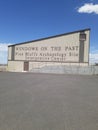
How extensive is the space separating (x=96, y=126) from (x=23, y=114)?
8.07ft

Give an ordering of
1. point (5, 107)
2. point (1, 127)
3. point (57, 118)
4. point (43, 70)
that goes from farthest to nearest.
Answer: point (43, 70) → point (5, 107) → point (57, 118) → point (1, 127)

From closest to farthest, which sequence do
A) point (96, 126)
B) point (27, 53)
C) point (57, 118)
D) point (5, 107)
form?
1. point (96, 126)
2. point (57, 118)
3. point (5, 107)
4. point (27, 53)

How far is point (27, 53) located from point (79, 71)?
15947 mm

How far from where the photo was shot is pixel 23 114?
762 cm

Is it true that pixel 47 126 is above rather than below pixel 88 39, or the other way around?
below

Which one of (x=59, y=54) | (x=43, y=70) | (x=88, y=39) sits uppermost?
(x=88, y=39)

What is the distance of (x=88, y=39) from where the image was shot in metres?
57.7

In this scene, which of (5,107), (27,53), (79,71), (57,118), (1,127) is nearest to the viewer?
(1,127)

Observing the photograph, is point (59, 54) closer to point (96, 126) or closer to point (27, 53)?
point (27, 53)

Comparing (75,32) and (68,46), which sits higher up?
(75,32)

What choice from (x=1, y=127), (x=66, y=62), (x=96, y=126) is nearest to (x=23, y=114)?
(x=1, y=127)

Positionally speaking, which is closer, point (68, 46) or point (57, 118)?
point (57, 118)

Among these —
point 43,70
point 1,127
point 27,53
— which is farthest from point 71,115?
point 27,53

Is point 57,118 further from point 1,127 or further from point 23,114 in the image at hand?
point 1,127
